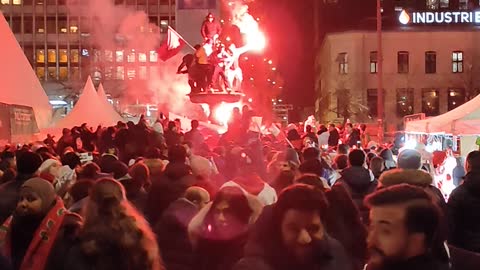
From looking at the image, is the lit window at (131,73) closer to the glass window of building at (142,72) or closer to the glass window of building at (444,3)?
the glass window of building at (142,72)

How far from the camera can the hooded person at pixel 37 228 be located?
16.1ft

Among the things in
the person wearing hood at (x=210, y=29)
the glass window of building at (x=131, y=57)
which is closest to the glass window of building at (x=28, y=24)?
the glass window of building at (x=131, y=57)

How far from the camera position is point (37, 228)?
17.1 ft

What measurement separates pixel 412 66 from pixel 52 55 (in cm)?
4495

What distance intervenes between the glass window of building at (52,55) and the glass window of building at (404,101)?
1735 inches

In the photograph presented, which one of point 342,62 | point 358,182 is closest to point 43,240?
point 358,182

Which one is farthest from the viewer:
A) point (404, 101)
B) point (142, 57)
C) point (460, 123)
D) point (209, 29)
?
point (142, 57)

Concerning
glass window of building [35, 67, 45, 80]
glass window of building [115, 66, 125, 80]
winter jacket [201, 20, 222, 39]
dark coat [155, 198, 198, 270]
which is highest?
glass window of building [35, 67, 45, 80]

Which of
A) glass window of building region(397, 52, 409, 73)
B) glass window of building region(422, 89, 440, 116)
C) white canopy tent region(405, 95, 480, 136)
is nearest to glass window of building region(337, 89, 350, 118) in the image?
glass window of building region(397, 52, 409, 73)

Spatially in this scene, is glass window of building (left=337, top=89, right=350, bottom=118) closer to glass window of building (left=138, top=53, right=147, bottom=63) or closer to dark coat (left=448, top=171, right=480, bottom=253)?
glass window of building (left=138, top=53, right=147, bottom=63)

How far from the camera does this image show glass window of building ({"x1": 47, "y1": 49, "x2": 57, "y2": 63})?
86438 millimetres

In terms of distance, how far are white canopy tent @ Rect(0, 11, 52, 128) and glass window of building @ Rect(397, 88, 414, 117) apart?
117 ft

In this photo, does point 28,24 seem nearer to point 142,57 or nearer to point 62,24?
point 62,24

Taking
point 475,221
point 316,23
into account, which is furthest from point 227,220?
point 316,23
